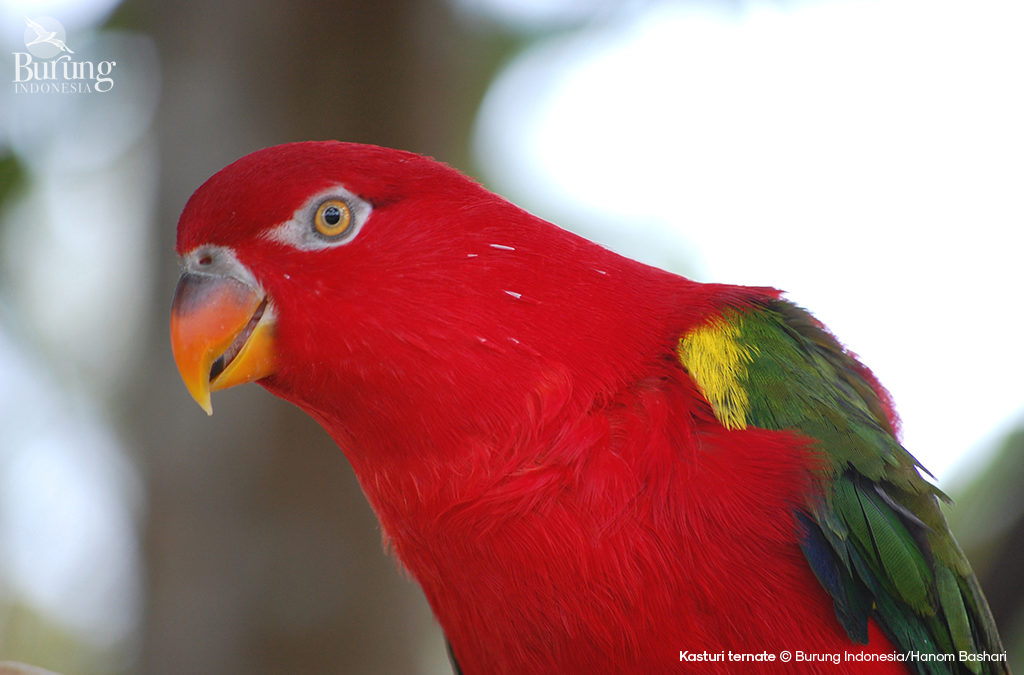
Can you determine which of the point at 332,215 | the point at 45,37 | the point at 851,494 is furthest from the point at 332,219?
the point at 45,37

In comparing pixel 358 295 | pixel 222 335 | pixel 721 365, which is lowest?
pixel 222 335

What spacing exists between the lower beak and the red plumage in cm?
3

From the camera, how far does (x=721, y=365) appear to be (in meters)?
1.10

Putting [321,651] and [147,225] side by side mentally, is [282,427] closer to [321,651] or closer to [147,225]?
[321,651]

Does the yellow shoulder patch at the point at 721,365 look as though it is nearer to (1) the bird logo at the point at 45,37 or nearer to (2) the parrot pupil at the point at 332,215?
(2) the parrot pupil at the point at 332,215

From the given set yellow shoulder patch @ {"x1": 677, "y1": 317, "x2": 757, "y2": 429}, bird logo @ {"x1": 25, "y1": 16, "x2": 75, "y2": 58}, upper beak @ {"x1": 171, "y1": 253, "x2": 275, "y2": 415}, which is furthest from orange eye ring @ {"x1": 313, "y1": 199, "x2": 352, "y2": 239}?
bird logo @ {"x1": 25, "y1": 16, "x2": 75, "y2": 58}

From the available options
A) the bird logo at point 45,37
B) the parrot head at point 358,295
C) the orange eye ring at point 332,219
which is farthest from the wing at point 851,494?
the bird logo at point 45,37

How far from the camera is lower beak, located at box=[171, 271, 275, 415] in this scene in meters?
1.08

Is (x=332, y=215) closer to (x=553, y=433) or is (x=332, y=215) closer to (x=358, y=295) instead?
(x=358, y=295)

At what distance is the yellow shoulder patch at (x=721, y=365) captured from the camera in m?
1.06

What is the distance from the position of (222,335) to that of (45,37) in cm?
126

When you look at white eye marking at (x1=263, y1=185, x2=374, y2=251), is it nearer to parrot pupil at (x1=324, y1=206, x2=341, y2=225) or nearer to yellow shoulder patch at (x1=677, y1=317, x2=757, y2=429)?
parrot pupil at (x1=324, y1=206, x2=341, y2=225)

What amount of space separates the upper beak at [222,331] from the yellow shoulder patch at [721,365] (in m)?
0.59

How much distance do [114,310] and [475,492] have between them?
267 cm
